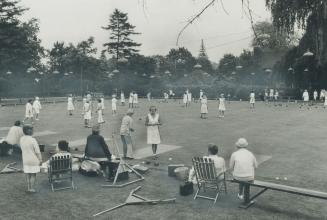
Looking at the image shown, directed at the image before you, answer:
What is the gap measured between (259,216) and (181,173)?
3.12m

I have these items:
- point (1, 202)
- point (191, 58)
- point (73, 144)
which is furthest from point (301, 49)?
point (191, 58)

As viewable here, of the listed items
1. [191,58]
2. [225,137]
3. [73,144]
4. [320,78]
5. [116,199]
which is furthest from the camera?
[191,58]

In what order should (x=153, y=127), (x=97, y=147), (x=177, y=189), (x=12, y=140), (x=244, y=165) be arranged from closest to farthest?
(x=244, y=165) → (x=177, y=189) → (x=97, y=147) → (x=153, y=127) → (x=12, y=140)

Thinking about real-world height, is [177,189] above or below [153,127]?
below

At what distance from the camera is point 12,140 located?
1440 centimetres

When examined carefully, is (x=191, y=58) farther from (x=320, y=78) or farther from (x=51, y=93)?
(x=320, y=78)

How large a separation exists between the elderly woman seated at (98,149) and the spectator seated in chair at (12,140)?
4532mm

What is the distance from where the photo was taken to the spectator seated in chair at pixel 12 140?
563 inches

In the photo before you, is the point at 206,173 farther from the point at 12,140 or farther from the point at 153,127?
the point at 12,140

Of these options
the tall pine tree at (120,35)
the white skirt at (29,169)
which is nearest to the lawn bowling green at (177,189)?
the white skirt at (29,169)

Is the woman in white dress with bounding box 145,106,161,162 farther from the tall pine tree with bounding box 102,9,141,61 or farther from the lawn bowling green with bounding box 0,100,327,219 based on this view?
the tall pine tree with bounding box 102,9,141,61

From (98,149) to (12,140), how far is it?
5.14 meters

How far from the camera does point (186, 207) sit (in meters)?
8.59

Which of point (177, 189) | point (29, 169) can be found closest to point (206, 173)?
point (177, 189)
